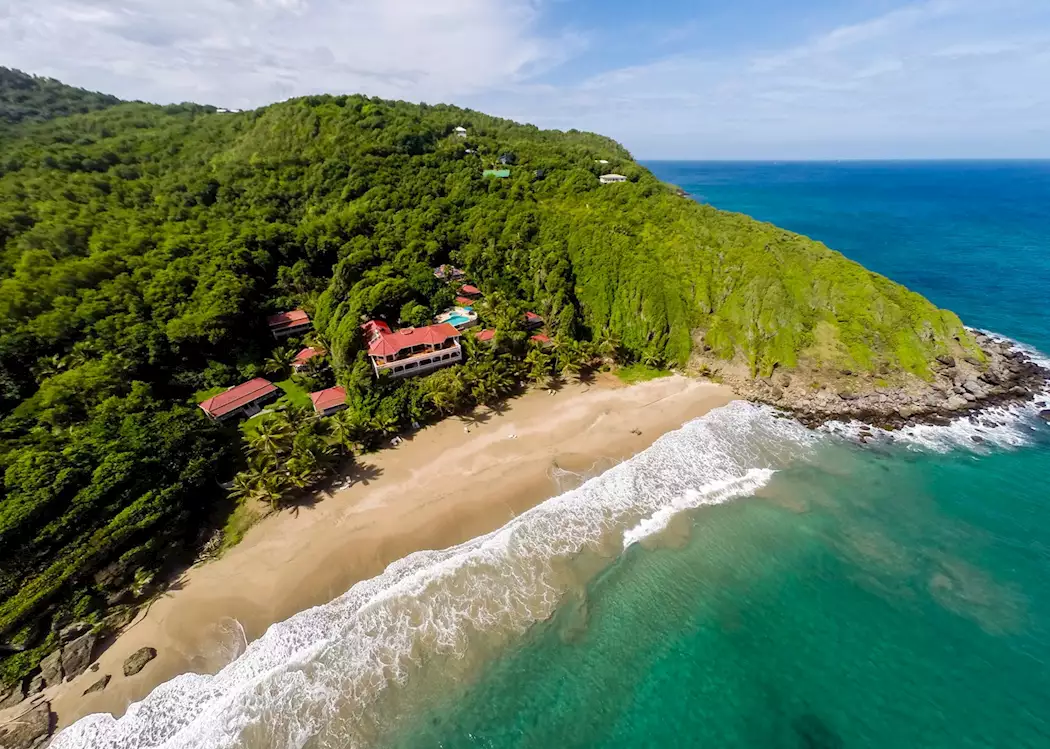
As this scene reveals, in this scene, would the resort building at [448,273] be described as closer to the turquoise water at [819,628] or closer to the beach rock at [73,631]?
the turquoise water at [819,628]

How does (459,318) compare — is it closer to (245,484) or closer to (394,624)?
(245,484)

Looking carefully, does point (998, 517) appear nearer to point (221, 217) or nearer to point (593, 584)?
point (593, 584)

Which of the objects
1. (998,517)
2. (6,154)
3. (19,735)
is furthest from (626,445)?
(6,154)

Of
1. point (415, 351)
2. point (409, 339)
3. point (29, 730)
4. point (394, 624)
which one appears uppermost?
point (409, 339)

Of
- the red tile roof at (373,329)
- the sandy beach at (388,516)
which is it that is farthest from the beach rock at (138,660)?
the red tile roof at (373,329)

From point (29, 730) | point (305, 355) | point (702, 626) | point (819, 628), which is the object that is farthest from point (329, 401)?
point (819, 628)

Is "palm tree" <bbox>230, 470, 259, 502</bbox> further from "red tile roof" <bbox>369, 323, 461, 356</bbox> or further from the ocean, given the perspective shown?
"red tile roof" <bbox>369, 323, 461, 356</bbox>
